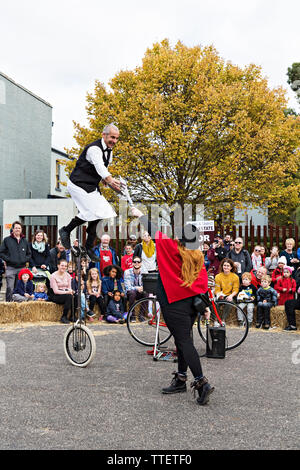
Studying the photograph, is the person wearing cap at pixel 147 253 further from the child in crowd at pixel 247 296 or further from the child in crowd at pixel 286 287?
the child in crowd at pixel 286 287

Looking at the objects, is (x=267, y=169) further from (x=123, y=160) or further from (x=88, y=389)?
(x=88, y=389)

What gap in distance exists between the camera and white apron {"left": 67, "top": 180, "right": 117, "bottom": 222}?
224 inches

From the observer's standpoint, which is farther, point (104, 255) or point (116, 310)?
point (104, 255)

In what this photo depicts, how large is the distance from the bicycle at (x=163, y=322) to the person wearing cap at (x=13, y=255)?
3.83m

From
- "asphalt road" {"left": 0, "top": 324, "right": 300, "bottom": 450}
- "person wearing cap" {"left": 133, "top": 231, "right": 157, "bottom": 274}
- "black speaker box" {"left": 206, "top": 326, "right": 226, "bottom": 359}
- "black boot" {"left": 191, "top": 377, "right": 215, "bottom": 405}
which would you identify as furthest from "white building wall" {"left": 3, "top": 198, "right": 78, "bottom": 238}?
"black boot" {"left": 191, "top": 377, "right": 215, "bottom": 405}

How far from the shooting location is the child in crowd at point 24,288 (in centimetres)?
1070

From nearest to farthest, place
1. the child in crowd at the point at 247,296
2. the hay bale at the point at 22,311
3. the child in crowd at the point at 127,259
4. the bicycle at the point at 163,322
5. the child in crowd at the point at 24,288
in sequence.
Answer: the bicycle at the point at 163,322, the child in crowd at the point at 247,296, the hay bale at the point at 22,311, the child in crowd at the point at 24,288, the child in crowd at the point at 127,259

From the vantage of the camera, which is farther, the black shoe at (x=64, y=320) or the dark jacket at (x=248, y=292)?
the black shoe at (x=64, y=320)

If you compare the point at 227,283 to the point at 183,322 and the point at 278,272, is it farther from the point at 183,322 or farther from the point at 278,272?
the point at 183,322

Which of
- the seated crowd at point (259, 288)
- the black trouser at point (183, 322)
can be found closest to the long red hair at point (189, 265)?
the black trouser at point (183, 322)

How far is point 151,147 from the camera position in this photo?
2150 cm

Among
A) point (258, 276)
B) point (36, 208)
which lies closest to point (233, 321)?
point (258, 276)

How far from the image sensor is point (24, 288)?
10.9m

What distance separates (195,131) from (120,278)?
1279 centimetres
